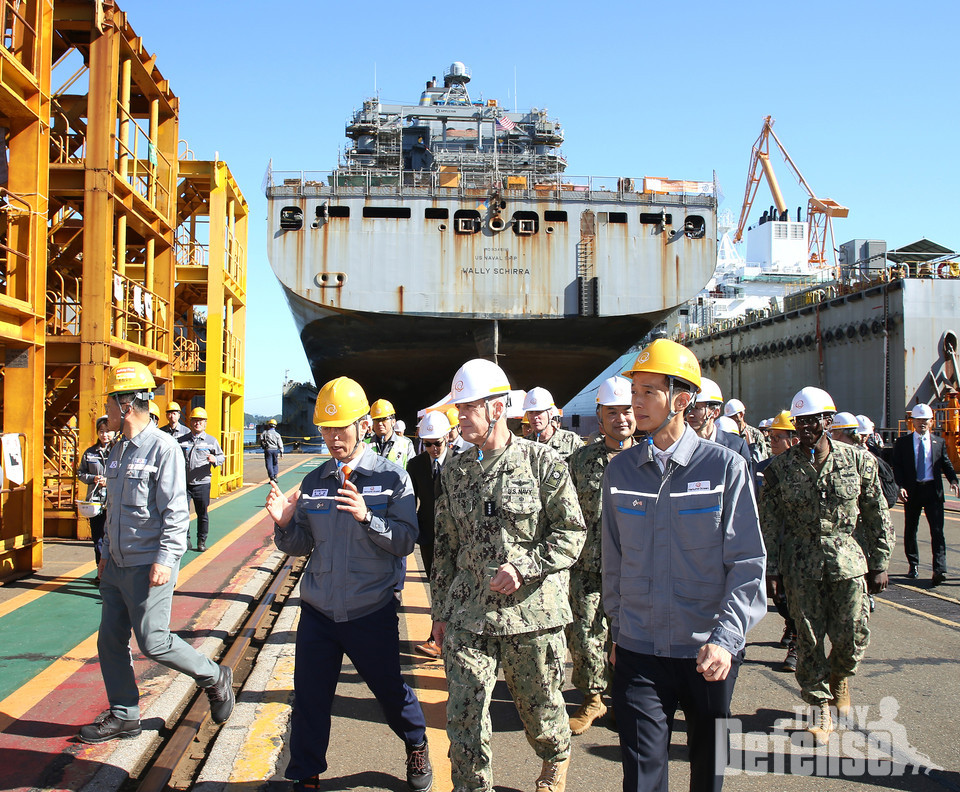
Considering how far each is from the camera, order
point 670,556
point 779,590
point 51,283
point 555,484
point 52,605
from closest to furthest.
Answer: point 670,556 < point 555,484 < point 779,590 < point 52,605 < point 51,283

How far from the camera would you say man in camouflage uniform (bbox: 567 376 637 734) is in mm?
3852

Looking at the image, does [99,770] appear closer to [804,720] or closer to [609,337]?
[804,720]

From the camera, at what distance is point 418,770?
3.04 meters

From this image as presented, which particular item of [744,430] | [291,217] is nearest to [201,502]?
[744,430]

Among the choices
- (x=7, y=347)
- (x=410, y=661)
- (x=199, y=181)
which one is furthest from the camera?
(x=199, y=181)

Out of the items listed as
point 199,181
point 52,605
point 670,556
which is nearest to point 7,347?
point 52,605

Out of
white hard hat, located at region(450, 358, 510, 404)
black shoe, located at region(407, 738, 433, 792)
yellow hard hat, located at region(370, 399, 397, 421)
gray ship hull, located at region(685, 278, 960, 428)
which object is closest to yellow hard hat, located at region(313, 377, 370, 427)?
white hard hat, located at region(450, 358, 510, 404)

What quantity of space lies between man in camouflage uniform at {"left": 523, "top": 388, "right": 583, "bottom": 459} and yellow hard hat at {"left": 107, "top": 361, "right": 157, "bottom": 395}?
101 inches

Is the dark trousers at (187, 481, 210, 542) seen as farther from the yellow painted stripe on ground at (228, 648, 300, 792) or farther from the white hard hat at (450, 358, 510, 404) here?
the white hard hat at (450, 358, 510, 404)

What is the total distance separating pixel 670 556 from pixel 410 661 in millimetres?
2961

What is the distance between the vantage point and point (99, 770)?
3184mm

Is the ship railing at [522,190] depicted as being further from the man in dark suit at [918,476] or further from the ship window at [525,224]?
the man in dark suit at [918,476]

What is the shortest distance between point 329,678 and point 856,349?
23.8 meters

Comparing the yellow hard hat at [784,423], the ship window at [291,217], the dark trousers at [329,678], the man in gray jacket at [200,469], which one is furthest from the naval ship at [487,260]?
the dark trousers at [329,678]
